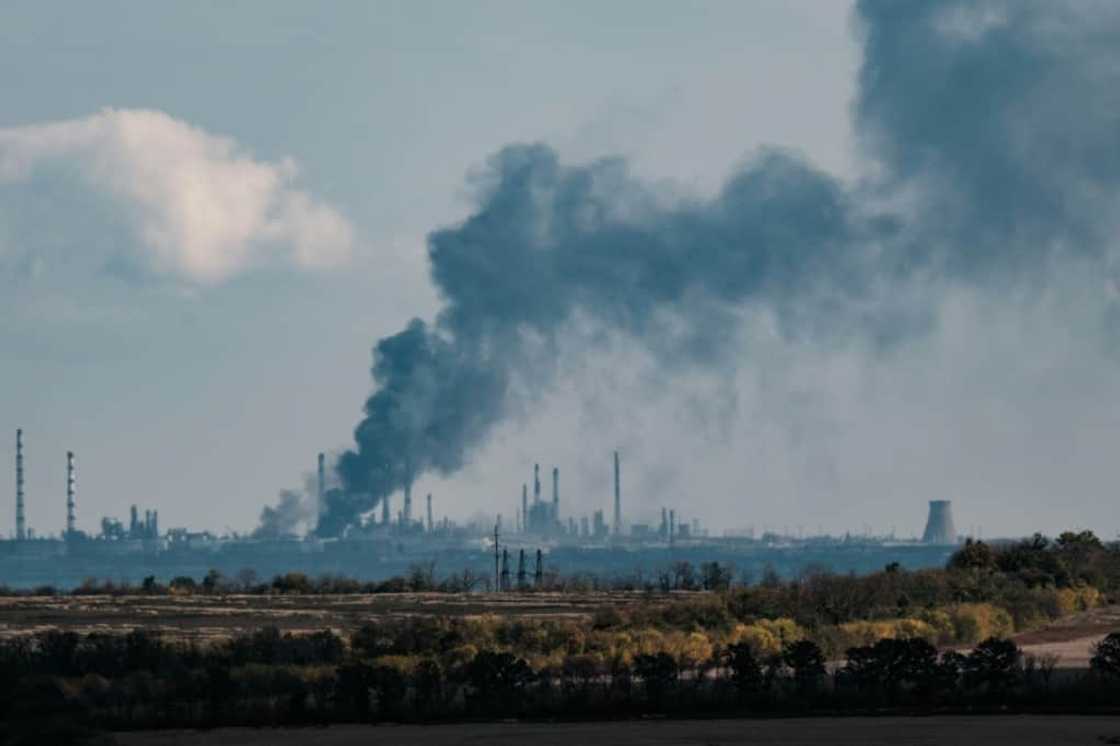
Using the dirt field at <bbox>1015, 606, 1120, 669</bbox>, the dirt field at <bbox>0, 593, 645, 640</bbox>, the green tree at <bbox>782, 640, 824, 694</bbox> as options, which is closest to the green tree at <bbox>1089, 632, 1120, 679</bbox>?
the green tree at <bbox>782, 640, 824, 694</bbox>

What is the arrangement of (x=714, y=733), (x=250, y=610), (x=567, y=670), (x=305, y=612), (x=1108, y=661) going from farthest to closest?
(x=250, y=610) < (x=305, y=612) < (x=567, y=670) < (x=1108, y=661) < (x=714, y=733)

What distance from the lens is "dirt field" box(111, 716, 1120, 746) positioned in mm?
35969

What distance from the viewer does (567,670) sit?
166 feet

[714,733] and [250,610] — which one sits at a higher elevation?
[250,610]

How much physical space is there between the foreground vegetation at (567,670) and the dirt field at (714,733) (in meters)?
1.57

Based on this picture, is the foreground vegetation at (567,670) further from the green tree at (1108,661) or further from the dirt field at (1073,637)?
the dirt field at (1073,637)

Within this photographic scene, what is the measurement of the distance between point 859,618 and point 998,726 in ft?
89.1

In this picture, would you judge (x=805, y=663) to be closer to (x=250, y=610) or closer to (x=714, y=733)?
(x=714, y=733)

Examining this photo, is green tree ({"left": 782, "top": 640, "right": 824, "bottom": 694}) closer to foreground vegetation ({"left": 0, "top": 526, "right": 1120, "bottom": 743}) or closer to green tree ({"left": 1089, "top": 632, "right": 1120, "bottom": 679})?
foreground vegetation ({"left": 0, "top": 526, "right": 1120, "bottom": 743})

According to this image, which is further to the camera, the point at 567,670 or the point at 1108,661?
the point at 567,670

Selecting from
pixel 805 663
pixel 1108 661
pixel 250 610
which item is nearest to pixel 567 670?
pixel 805 663

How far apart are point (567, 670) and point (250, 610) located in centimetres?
3136

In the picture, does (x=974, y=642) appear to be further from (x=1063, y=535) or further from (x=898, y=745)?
(x=1063, y=535)

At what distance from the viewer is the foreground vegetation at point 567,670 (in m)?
41.8
